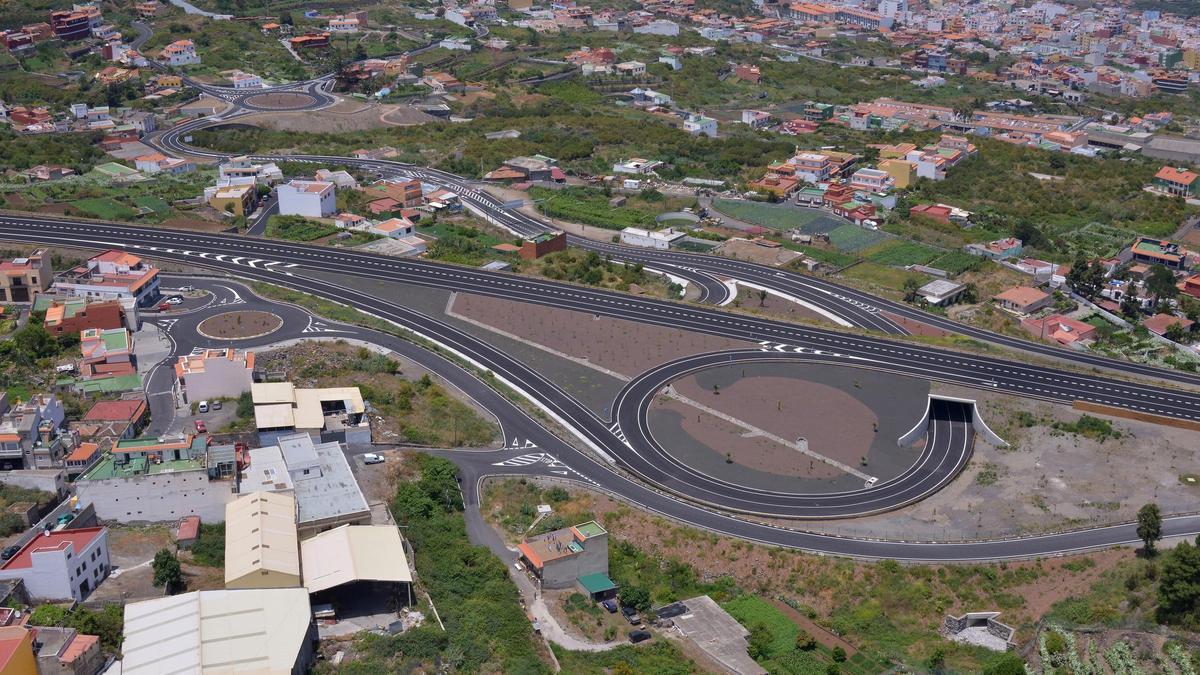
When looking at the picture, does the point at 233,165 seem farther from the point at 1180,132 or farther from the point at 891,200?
the point at 1180,132

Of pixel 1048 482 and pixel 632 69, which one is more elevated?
pixel 632 69

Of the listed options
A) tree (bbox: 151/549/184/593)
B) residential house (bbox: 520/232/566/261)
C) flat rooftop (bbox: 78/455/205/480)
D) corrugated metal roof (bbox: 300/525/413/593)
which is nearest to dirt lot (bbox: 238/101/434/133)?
residential house (bbox: 520/232/566/261)

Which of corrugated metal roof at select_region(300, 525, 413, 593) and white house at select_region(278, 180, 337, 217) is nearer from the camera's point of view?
corrugated metal roof at select_region(300, 525, 413, 593)

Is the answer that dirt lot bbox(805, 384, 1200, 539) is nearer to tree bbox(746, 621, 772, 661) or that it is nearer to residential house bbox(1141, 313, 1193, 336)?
tree bbox(746, 621, 772, 661)

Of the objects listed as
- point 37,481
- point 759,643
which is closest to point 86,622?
point 37,481

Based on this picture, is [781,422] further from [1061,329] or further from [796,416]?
[1061,329]
